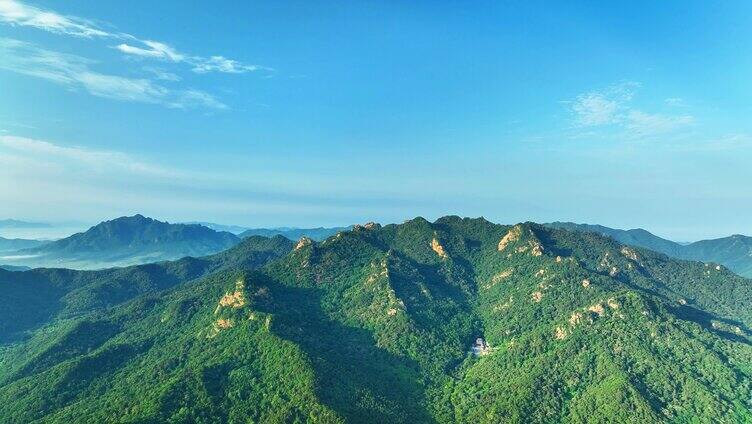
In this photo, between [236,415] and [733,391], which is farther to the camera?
[733,391]

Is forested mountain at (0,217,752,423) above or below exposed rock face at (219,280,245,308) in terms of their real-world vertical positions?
below

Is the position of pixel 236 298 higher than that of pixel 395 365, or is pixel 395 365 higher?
pixel 236 298

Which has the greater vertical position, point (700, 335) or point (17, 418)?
point (700, 335)

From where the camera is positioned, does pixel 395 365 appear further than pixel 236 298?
No

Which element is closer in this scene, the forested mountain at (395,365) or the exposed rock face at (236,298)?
the forested mountain at (395,365)

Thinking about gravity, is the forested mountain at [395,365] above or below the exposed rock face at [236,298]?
below

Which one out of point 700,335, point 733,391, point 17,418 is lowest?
point 17,418

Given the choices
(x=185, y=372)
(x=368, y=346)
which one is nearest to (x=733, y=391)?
(x=368, y=346)

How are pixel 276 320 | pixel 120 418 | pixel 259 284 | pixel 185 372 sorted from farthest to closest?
pixel 259 284 → pixel 276 320 → pixel 185 372 → pixel 120 418

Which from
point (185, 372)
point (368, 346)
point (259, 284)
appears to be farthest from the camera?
point (259, 284)

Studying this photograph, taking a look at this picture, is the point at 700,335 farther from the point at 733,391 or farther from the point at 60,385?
the point at 60,385

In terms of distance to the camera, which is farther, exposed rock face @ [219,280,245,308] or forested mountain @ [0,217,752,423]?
exposed rock face @ [219,280,245,308]
